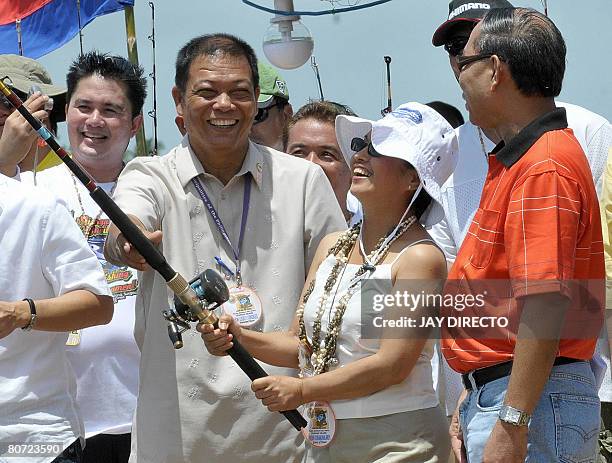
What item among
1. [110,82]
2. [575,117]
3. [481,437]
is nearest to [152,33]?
[110,82]

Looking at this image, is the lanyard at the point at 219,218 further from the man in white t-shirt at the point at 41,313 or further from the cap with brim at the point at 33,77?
the cap with brim at the point at 33,77

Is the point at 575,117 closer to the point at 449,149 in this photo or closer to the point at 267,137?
the point at 449,149

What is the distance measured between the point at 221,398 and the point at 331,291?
705mm

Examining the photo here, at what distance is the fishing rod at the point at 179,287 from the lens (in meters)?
4.02

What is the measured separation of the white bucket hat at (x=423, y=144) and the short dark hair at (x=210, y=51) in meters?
0.86

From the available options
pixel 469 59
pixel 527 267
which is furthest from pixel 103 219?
pixel 527 267

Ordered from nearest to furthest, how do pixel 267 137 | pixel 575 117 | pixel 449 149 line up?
1. pixel 449 149
2. pixel 575 117
3. pixel 267 137

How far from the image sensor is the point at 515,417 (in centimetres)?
350

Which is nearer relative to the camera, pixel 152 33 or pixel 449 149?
pixel 449 149

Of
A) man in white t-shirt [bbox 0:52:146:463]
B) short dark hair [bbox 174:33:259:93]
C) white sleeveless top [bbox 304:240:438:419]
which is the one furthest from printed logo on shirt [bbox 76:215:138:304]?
white sleeveless top [bbox 304:240:438:419]

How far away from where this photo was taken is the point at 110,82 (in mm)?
5887

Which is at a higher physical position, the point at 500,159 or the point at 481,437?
the point at 500,159

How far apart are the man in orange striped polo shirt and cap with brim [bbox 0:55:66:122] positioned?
2.98 meters

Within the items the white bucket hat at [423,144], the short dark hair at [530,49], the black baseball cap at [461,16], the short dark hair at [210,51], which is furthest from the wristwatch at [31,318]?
the black baseball cap at [461,16]
